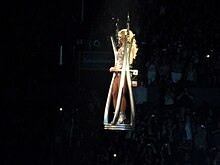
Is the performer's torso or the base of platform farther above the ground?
the performer's torso

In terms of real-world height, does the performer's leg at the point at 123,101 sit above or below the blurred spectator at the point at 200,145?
above

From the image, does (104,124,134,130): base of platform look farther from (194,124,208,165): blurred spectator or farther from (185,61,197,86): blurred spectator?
(185,61,197,86): blurred spectator

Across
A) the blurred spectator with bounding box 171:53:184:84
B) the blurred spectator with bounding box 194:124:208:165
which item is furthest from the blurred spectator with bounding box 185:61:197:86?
the blurred spectator with bounding box 194:124:208:165

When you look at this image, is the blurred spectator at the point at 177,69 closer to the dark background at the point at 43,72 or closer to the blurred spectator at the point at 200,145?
the dark background at the point at 43,72

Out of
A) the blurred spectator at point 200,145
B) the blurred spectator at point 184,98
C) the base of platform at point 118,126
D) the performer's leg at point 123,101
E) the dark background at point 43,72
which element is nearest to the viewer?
the base of platform at point 118,126

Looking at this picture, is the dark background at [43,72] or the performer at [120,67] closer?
the performer at [120,67]

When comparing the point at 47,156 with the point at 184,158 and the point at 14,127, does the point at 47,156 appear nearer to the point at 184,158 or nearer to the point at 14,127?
the point at 14,127

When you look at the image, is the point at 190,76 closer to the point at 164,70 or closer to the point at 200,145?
the point at 164,70

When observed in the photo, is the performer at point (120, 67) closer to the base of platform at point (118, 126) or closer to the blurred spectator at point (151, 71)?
the base of platform at point (118, 126)

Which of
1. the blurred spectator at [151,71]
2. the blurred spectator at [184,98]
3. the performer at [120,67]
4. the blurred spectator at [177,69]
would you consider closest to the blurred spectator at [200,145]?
the blurred spectator at [184,98]

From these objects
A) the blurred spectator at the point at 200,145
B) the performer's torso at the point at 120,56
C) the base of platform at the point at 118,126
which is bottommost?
the blurred spectator at the point at 200,145

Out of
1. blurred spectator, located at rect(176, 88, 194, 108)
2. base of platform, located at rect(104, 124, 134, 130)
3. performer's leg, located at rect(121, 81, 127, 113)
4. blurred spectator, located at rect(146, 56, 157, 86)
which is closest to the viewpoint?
base of platform, located at rect(104, 124, 134, 130)

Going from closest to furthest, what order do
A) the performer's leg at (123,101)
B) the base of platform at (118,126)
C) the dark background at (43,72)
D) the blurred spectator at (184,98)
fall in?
1. the base of platform at (118,126)
2. the performer's leg at (123,101)
3. the dark background at (43,72)
4. the blurred spectator at (184,98)

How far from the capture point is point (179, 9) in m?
13.2
